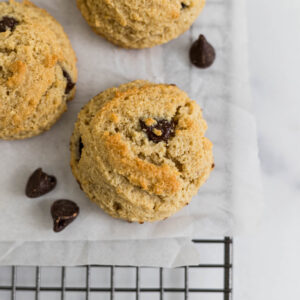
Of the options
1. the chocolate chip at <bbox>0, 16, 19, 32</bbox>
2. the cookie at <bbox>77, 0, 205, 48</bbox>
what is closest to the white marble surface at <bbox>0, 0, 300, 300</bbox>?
the cookie at <bbox>77, 0, 205, 48</bbox>

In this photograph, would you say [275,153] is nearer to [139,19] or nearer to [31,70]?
[139,19]

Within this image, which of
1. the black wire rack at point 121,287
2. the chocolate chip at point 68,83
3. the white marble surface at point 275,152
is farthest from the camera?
the white marble surface at point 275,152

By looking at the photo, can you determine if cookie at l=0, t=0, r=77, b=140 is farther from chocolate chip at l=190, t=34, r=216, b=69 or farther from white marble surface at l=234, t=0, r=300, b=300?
white marble surface at l=234, t=0, r=300, b=300

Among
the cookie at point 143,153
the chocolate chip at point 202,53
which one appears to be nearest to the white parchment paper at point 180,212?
the chocolate chip at point 202,53

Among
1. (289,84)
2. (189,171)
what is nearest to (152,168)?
(189,171)

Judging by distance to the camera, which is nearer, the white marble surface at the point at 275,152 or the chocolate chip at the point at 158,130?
the chocolate chip at the point at 158,130

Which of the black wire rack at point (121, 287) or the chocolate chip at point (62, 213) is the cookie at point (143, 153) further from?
the black wire rack at point (121, 287)
